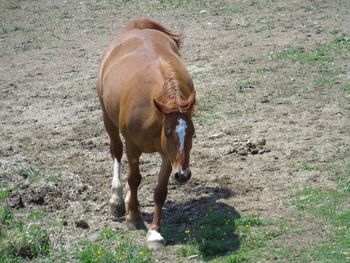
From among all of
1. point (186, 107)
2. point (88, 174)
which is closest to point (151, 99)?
point (186, 107)

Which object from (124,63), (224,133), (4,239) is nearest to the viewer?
(4,239)

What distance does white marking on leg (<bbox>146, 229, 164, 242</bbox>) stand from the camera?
6.32 meters

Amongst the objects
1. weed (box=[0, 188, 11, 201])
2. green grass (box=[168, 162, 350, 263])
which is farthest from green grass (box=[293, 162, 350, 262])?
weed (box=[0, 188, 11, 201])

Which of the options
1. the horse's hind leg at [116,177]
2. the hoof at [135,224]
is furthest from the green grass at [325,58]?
the hoof at [135,224]

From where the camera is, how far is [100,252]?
609 cm

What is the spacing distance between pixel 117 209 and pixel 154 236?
959mm

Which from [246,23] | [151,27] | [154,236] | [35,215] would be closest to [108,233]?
[154,236]

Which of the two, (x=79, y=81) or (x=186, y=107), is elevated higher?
(x=186, y=107)

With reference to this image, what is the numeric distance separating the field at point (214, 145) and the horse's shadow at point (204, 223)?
0.7 inches

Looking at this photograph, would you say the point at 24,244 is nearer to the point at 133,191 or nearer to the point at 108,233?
the point at 108,233

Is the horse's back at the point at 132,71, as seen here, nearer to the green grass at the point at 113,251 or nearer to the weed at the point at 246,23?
the green grass at the point at 113,251

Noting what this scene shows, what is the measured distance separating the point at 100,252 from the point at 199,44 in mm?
7060

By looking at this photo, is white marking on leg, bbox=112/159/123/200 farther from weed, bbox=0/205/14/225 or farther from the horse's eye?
the horse's eye

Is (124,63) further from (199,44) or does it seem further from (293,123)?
(199,44)
